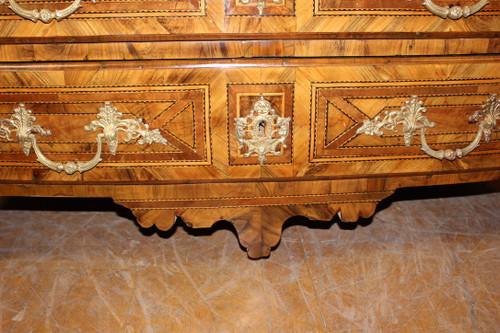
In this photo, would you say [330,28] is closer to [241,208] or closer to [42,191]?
[241,208]

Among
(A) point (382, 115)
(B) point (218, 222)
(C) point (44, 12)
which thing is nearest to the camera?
(C) point (44, 12)

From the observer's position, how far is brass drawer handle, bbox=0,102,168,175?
0.97 m

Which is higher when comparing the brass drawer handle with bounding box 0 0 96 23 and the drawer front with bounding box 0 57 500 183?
the brass drawer handle with bounding box 0 0 96 23

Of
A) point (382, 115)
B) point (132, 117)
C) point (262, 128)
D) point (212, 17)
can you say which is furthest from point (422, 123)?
point (132, 117)

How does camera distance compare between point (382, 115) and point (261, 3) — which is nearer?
point (261, 3)

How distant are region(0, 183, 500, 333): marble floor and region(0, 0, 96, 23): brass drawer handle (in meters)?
0.67

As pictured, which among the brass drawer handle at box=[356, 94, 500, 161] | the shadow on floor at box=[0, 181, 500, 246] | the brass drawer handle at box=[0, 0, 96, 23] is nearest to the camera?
the brass drawer handle at box=[0, 0, 96, 23]

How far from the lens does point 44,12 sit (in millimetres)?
883

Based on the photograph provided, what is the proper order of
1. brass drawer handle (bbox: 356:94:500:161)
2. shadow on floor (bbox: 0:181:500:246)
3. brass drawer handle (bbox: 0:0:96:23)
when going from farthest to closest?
shadow on floor (bbox: 0:181:500:246), brass drawer handle (bbox: 356:94:500:161), brass drawer handle (bbox: 0:0:96:23)

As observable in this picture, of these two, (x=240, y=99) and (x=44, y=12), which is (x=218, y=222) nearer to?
A: (x=240, y=99)

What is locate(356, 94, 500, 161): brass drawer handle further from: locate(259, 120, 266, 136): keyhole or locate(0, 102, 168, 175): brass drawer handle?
locate(0, 102, 168, 175): brass drawer handle

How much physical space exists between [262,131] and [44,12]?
1.68 feet

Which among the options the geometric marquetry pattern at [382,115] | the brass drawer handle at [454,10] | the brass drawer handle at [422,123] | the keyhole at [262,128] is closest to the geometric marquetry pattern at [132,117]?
the keyhole at [262,128]

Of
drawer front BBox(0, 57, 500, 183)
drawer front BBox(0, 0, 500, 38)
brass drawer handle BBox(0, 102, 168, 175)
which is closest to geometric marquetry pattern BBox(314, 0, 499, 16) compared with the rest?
drawer front BBox(0, 0, 500, 38)
